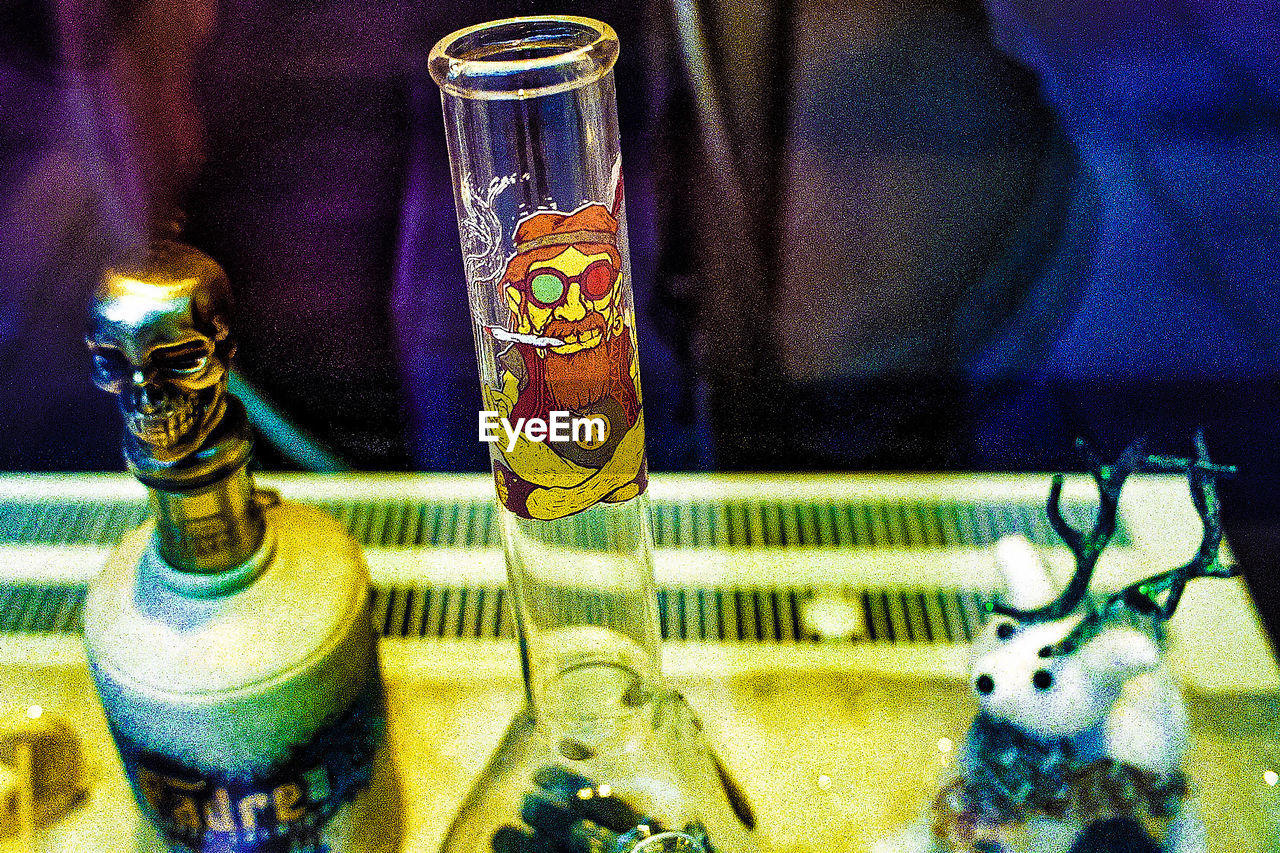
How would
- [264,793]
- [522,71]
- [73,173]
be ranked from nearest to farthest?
[522,71] < [264,793] < [73,173]

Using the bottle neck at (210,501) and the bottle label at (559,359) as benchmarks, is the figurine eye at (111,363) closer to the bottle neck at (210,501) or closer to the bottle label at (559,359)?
the bottle neck at (210,501)

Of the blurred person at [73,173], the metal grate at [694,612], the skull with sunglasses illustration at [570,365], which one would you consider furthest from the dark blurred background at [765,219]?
the skull with sunglasses illustration at [570,365]

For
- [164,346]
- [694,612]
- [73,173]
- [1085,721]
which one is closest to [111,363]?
[164,346]

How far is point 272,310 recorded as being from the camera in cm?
73

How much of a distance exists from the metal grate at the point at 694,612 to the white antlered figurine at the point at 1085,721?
9cm

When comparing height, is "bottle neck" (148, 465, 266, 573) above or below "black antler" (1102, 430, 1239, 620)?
above

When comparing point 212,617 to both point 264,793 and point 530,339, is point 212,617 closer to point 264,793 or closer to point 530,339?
point 264,793

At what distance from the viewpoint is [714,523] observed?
747 millimetres

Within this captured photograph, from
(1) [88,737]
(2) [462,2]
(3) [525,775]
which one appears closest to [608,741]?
(3) [525,775]

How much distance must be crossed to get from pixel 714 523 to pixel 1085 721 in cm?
28

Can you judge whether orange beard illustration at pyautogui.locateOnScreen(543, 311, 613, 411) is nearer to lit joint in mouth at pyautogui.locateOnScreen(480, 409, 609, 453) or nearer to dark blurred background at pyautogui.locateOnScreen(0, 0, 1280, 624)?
lit joint in mouth at pyautogui.locateOnScreen(480, 409, 609, 453)

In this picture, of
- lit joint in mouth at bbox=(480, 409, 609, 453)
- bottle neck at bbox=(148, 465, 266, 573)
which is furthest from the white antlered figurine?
bottle neck at bbox=(148, 465, 266, 573)

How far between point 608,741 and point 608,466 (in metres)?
0.20

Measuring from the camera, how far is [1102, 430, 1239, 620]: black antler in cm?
53
